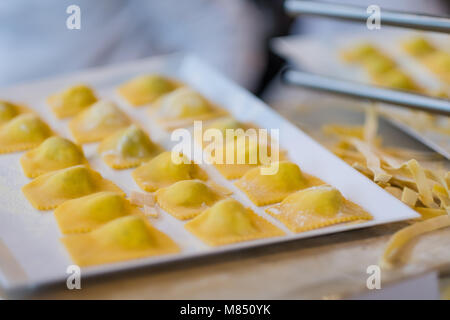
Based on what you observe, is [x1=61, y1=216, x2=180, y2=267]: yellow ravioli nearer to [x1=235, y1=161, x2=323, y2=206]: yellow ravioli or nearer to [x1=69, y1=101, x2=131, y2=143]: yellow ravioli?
[x1=235, y1=161, x2=323, y2=206]: yellow ravioli

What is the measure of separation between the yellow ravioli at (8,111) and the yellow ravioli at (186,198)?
0.64 metres

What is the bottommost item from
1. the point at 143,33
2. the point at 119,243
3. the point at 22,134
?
the point at 119,243

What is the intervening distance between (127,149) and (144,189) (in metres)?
0.18

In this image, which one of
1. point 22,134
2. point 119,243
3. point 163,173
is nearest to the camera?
point 119,243

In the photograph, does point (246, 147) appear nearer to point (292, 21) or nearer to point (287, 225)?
point (287, 225)

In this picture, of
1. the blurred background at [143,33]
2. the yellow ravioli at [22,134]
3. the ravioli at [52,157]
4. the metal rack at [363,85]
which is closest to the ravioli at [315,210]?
the metal rack at [363,85]

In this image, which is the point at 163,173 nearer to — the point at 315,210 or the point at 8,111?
Answer: the point at 315,210

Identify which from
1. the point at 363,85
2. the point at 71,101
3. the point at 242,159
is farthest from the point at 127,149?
the point at 363,85

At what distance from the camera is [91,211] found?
1.20 m

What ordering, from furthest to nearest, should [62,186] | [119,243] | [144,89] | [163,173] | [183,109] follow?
[144,89], [183,109], [163,173], [62,186], [119,243]

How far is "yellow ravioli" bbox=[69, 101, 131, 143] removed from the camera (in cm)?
163

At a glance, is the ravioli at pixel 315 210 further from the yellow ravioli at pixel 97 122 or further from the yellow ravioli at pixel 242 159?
the yellow ravioli at pixel 97 122

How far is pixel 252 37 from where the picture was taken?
3.84 meters
